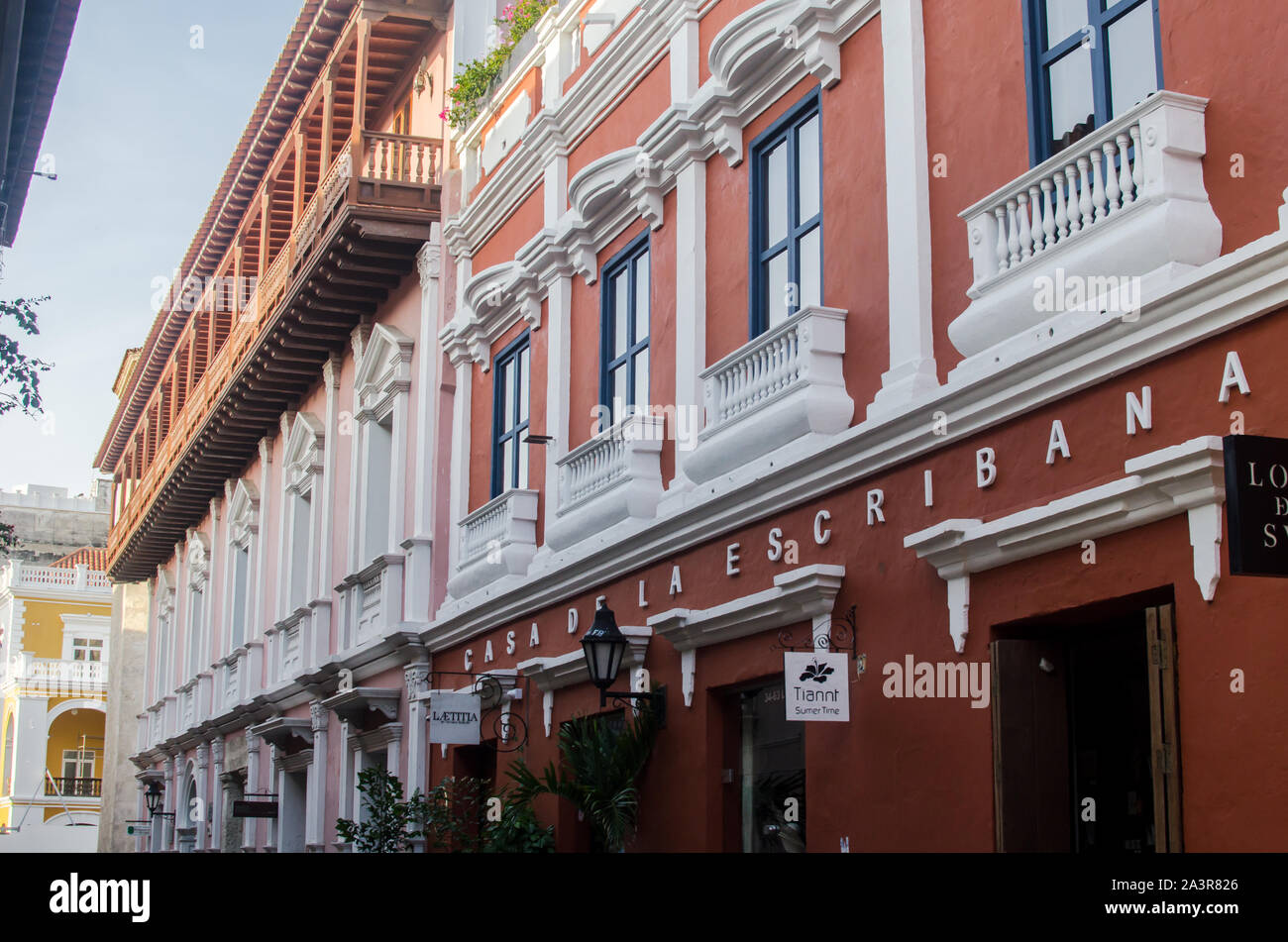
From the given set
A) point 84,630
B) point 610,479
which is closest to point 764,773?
point 610,479

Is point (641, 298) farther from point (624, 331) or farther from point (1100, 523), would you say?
point (1100, 523)

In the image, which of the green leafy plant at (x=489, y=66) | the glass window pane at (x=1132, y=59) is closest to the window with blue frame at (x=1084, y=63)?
the glass window pane at (x=1132, y=59)

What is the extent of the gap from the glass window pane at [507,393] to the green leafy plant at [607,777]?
4812 mm

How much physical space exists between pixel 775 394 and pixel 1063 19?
2.94 m

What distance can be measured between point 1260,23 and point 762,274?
472cm

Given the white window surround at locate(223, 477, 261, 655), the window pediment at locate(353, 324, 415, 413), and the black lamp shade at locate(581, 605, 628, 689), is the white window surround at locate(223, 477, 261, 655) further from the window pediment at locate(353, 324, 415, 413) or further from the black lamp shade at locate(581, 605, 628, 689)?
the black lamp shade at locate(581, 605, 628, 689)

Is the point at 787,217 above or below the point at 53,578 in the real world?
below

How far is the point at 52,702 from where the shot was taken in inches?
2143

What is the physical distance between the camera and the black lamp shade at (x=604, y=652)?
449 inches

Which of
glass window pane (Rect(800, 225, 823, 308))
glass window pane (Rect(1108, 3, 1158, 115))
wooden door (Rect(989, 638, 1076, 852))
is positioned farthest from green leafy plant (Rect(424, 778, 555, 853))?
glass window pane (Rect(1108, 3, 1158, 115))

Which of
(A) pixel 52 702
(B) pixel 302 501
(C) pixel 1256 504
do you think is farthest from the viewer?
(A) pixel 52 702

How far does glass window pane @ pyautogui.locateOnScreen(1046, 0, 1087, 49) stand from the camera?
839 centimetres

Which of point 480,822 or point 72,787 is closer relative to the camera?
point 480,822
